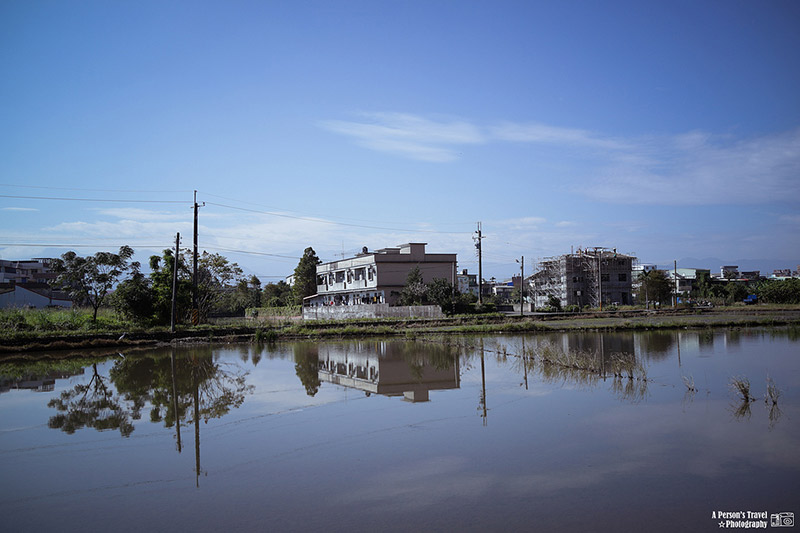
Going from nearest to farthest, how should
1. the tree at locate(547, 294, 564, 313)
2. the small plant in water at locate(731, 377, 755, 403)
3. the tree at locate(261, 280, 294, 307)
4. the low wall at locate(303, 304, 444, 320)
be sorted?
the small plant in water at locate(731, 377, 755, 403) → the low wall at locate(303, 304, 444, 320) → the tree at locate(547, 294, 564, 313) → the tree at locate(261, 280, 294, 307)

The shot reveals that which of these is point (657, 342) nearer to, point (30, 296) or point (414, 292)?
point (414, 292)

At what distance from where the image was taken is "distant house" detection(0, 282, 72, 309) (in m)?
52.6

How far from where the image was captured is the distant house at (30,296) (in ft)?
173

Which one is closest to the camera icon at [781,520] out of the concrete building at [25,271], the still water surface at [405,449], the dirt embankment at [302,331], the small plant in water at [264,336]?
the still water surface at [405,449]

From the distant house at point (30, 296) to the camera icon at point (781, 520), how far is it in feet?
185

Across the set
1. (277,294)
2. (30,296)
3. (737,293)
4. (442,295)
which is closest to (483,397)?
(442,295)

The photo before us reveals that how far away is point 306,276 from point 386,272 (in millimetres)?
17008

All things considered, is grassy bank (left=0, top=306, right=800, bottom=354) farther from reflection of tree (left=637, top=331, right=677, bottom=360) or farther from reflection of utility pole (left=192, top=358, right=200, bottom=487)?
reflection of utility pole (left=192, top=358, right=200, bottom=487)

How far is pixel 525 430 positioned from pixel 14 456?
8514 mm

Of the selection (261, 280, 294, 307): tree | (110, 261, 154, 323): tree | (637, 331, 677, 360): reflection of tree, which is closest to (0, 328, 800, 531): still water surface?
(637, 331, 677, 360): reflection of tree

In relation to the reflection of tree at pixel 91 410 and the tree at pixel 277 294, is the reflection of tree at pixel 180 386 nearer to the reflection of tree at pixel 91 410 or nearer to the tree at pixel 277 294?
the reflection of tree at pixel 91 410

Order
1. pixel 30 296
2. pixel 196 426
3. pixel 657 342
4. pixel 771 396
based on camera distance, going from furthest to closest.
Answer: pixel 30 296 < pixel 657 342 < pixel 771 396 < pixel 196 426

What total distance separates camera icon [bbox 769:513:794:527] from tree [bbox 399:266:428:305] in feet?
137

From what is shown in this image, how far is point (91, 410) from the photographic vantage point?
13344 mm
